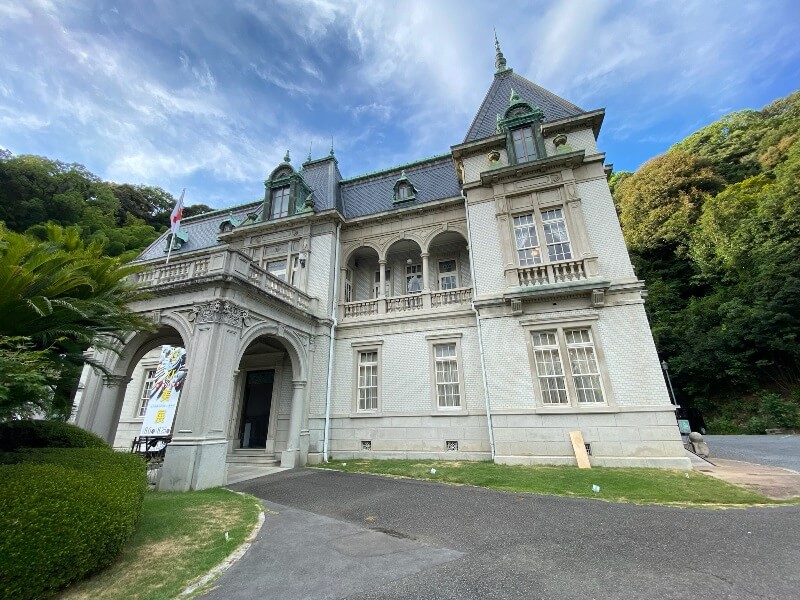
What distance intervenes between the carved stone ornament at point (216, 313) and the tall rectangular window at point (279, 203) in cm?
785

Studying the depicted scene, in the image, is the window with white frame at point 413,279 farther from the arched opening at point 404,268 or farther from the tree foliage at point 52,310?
the tree foliage at point 52,310

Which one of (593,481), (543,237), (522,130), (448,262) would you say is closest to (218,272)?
(448,262)

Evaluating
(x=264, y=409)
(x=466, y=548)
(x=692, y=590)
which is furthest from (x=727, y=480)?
(x=264, y=409)

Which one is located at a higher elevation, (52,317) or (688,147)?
(688,147)

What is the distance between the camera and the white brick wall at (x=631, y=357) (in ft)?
34.6

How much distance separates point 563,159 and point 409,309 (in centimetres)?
815

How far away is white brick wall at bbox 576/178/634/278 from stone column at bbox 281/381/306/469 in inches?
463

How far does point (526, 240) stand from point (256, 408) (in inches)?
526

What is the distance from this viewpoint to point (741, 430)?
23.0 meters

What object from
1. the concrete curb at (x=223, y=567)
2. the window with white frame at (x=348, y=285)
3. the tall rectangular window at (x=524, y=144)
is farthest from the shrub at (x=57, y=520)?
the tall rectangular window at (x=524, y=144)

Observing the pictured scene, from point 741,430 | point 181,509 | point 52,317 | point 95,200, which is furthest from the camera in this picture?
point 95,200

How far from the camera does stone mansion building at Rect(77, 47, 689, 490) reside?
10.5 metres

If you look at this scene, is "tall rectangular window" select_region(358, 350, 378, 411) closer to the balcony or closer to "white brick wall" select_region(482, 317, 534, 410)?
the balcony

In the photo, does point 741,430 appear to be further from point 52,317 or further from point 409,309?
point 52,317
